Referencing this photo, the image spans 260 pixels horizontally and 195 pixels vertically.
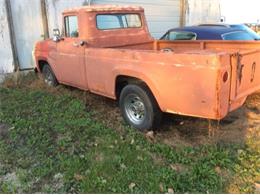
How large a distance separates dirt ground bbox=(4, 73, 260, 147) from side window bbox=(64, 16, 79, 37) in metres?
1.29

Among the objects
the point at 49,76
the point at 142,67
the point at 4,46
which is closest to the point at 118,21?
the point at 142,67

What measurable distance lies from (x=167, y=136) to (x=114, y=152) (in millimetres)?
924

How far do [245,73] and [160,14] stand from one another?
843cm

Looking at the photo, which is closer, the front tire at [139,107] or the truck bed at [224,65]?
the truck bed at [224,65]

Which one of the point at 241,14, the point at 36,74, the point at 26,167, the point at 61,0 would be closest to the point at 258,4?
the point at 241,14

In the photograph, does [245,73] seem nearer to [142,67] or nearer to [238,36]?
[142,67]

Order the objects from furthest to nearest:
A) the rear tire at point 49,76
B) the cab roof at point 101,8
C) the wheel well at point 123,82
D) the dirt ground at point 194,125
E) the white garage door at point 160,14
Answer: the white garage door at point 160,14, the rear tire at point 49,76, the cab roof at point 101,8, the wheel well at point 123,82, the dirt ground at point 194,125

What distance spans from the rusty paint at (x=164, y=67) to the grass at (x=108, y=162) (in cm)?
59

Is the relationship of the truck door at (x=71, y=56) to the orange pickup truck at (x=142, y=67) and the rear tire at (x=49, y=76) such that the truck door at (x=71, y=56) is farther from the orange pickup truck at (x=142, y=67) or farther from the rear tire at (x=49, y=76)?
the rear tire at (x=49, y=76)

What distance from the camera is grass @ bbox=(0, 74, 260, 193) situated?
3.46 metres

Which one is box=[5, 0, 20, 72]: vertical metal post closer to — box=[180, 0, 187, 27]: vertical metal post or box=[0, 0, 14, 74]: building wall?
box=[0, 0, 14, 74]: building wall

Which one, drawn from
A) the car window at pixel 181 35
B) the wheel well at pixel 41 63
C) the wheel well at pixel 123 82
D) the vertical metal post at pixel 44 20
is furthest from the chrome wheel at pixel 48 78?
the car window at pixel 181 35

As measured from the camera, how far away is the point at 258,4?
25.1 m

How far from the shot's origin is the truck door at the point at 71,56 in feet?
18.5
